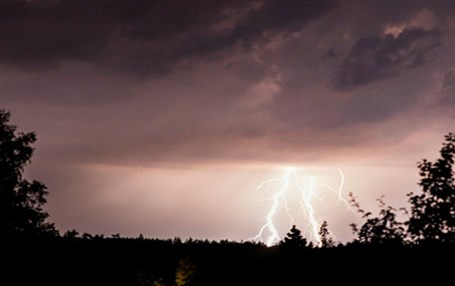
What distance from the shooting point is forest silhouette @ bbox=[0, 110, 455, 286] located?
13328 mm

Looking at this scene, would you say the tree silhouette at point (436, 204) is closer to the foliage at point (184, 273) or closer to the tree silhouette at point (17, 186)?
the foliage at point (184, 273)

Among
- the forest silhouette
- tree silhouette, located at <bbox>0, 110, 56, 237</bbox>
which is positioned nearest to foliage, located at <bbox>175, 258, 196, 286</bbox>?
the forest silhouette

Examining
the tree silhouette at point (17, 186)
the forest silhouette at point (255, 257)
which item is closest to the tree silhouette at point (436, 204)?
the forest silhouette at point (255, 257)

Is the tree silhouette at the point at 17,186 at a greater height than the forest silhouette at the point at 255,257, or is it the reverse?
the tree silhouette at the point at 17,186

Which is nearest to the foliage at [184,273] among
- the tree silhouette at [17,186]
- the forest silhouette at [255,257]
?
the forest silhouette at [255,257]

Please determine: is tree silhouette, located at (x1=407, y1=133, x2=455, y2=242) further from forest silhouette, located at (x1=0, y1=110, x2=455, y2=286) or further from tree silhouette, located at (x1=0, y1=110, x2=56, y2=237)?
tree silhouette, located at (x1=0, y1=110, x2=56, y2=237)

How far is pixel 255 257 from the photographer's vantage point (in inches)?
591

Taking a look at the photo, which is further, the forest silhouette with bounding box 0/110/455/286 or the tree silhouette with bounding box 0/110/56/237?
the tree silhouette with bounding box 0/110/56/237

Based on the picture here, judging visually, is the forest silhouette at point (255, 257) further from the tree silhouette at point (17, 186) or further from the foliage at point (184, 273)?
the tree silhouette at point (17, 186)

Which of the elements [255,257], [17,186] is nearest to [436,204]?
[255,257]

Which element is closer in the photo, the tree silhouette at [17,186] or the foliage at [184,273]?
the foliage at [184,273]

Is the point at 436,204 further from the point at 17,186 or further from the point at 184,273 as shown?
the point at 17,186

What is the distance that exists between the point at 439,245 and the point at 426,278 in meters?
0.78

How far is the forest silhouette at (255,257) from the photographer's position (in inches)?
525
